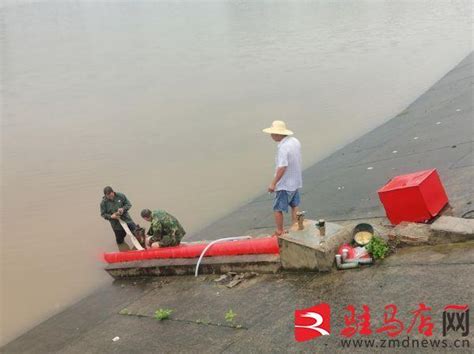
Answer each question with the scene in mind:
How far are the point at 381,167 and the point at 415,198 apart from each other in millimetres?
5283

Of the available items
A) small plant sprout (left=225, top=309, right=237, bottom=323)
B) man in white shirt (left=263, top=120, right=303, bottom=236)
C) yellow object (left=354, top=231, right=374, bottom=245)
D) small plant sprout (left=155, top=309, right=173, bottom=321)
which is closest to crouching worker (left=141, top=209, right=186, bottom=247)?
small plant sprout (left=155, top=309, right=173, bottom=321)

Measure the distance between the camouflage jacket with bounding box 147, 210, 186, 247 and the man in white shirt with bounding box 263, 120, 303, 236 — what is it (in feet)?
8.05

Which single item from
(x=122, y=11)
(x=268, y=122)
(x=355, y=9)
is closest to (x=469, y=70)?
(x=268, y=122)

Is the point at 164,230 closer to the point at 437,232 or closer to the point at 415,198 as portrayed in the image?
the point at 415,198

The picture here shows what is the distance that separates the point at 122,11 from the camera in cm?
5925

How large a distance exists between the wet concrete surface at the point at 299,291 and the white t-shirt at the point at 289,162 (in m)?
1.37

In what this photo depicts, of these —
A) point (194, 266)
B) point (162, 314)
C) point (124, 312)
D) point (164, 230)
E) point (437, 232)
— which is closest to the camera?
point (437, 232)

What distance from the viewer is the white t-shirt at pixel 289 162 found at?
7.48 m

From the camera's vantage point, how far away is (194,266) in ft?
29.0

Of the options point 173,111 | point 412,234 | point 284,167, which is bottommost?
point 412,234

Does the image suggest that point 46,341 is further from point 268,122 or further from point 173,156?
point 268,122

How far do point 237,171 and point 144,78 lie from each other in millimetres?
13652

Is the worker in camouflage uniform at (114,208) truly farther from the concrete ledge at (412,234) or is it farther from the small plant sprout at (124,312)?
the concrete ledge at (412,234)

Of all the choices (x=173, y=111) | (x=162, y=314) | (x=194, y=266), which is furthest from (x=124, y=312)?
(x=173, y=111)
